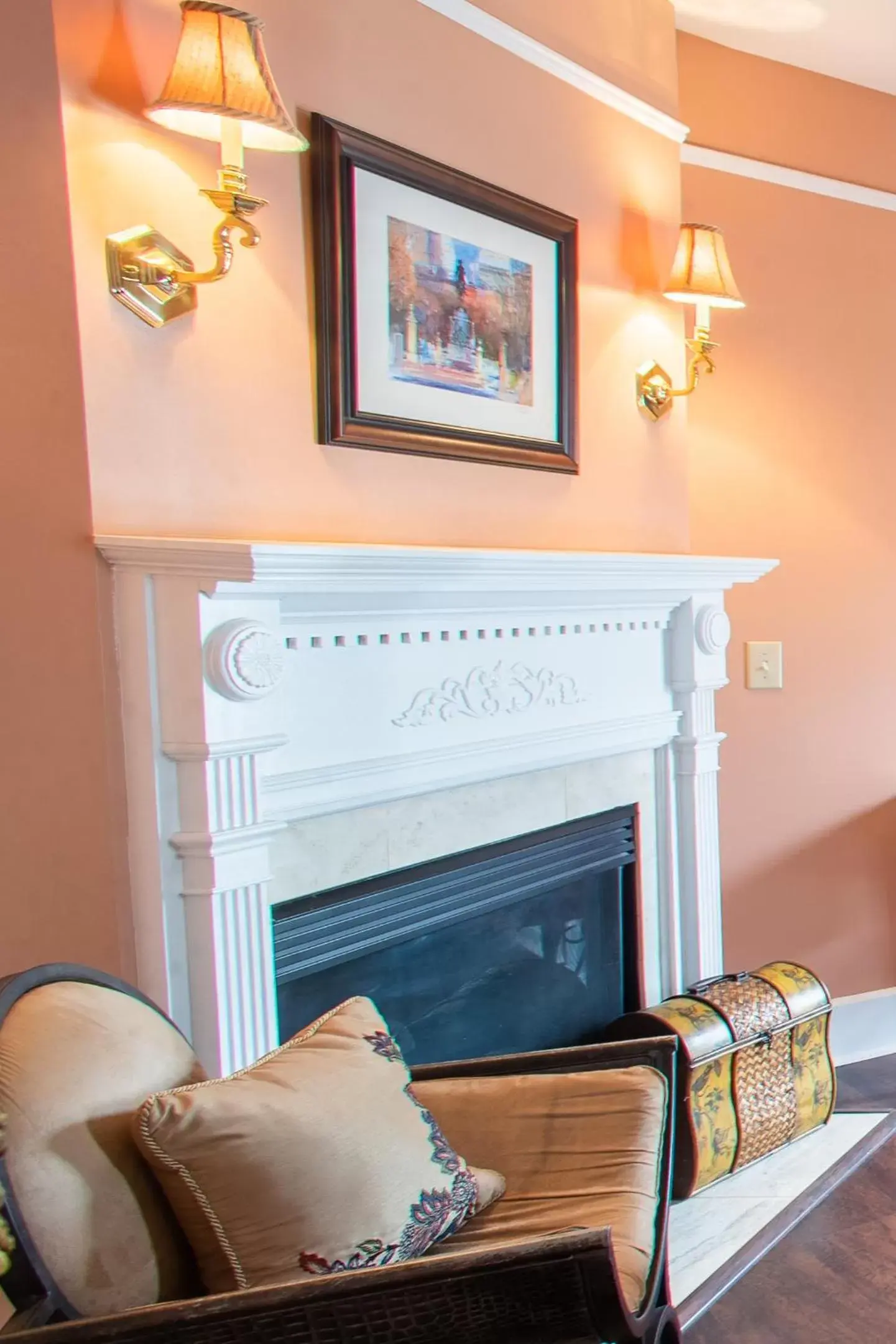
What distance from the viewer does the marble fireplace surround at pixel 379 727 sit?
1.52 meters

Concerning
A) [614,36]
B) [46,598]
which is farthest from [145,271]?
[614,36]

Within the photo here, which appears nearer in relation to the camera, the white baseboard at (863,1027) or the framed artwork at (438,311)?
the framed artwork at (438,311)

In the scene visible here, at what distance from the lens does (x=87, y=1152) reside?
117cm

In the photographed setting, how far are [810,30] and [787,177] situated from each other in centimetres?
34

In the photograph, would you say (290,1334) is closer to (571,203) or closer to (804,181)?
(571,203)

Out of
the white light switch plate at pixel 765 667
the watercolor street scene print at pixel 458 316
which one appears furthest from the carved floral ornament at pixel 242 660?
the white light switch plate at pixel 765 667

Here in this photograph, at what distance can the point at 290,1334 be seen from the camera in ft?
3.56

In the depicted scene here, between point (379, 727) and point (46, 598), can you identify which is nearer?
point (46, 598)

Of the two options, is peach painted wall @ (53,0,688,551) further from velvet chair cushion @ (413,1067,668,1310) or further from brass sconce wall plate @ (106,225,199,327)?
velvet chair cushion @ (413,1067,668,1310)

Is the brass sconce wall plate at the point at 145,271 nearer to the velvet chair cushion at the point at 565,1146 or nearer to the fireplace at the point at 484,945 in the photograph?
the fireplace at the point at 484,945

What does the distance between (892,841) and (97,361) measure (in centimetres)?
267

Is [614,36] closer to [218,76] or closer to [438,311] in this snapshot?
[438,311]

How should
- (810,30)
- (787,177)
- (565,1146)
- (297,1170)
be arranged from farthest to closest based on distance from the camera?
1. (787,177)
2. (810,30)
3. (565,1146)
4. (297,1170)

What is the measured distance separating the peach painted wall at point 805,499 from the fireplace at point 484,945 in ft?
2.19
